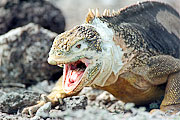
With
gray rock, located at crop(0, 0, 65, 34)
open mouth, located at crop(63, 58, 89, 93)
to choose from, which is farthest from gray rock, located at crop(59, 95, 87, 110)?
gray rock, located at crop(0, 0, 65, 34)

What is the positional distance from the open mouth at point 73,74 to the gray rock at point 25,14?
4.33 m

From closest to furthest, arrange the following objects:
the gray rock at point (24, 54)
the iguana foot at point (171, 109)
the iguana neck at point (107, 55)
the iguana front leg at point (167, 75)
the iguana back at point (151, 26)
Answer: the iguana neck at point (107, 55)
the iguana foot at point (171, 109)
the iguana front leg at point (167, 75)
the iguana back at point (151, 26)
the gray rock at point (24, 54)

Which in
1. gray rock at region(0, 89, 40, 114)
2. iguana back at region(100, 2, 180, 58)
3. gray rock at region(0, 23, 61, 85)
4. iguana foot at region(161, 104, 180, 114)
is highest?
iguana back at region(100, 2, 180, 58)

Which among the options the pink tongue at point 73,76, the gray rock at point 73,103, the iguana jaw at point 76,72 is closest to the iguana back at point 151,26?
the iguana jaw at point 76,72

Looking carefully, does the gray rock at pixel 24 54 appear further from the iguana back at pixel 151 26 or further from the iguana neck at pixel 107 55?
the iguana neck at pixel 107 55

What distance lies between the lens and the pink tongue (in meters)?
3.56

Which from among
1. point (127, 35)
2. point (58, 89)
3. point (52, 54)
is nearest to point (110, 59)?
point (127, 35)

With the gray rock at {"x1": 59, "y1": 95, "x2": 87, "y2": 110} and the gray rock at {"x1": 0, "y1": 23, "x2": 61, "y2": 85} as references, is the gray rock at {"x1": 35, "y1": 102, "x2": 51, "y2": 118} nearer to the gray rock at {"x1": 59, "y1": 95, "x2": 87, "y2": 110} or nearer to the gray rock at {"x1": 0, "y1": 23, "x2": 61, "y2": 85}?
the gray rock at {"x1": 59, "y1": 95, "x2": 87, "y2": 110}

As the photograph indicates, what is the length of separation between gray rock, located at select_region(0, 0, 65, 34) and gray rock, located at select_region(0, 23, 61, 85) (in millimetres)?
1333

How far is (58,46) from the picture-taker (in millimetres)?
3514

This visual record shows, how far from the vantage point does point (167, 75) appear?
422cm

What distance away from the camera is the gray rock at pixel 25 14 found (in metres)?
7.59

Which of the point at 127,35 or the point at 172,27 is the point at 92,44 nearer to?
the point at 127,35

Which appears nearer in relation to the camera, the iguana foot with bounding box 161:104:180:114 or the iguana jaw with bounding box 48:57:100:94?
the iguana jaw with bounding box 48:57:100:94
